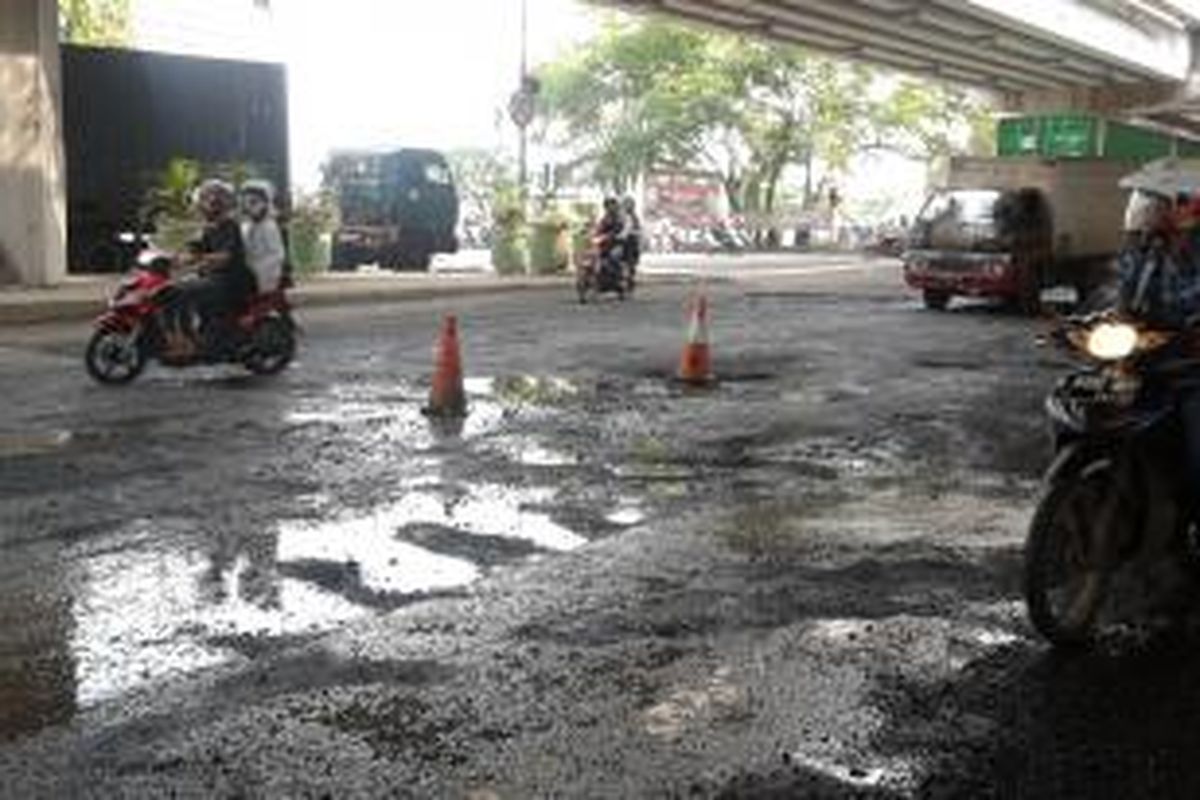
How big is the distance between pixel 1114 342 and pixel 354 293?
18604 mm

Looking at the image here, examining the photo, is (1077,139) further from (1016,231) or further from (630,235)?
(630,235)

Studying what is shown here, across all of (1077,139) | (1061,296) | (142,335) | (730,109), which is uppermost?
(730,109)

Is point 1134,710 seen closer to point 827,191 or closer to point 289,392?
point 289,392

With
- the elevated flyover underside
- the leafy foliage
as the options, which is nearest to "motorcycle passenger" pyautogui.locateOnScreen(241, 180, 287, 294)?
the elevated flyover underside

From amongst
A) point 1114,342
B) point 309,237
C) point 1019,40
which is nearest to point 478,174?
point 1019,40

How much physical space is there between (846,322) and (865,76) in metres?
48.0

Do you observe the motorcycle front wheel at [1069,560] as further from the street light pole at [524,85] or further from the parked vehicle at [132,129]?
the street light pole at [524,85]

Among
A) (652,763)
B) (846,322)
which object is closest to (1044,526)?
(652,763)

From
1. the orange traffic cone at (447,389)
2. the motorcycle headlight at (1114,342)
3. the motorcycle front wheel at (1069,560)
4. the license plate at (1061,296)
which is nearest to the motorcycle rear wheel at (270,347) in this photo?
the orange traffic cone at (447,389)

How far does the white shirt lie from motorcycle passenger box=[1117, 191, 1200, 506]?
8549 millimetres

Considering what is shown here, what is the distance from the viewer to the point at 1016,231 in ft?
84.8

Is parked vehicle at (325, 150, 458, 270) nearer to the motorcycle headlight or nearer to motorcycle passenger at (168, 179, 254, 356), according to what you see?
motorcycle passenger at (168, 179, 254, 356)

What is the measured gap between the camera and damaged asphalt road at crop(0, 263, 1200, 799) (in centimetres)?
478

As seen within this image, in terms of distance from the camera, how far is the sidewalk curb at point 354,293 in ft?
63.0
